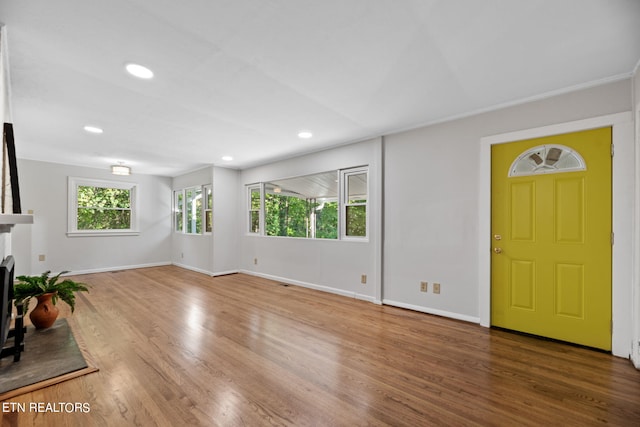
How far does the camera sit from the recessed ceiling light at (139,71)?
7.29 feet

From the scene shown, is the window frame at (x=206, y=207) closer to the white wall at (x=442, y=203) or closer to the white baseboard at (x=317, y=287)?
the white baseboard at (x=317, y=287)

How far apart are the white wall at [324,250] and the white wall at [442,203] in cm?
19

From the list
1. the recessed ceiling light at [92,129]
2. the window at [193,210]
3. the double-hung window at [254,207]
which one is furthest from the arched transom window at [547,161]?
the window at [193,210]

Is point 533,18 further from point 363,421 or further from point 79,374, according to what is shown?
point 79,374

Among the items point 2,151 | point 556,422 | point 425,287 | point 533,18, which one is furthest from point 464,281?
point 2,151

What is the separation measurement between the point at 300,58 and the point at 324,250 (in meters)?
3.21

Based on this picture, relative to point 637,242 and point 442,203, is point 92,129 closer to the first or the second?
point 442,203

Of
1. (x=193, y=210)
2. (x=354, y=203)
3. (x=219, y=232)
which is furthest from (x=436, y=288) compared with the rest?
(x=193, y=210)

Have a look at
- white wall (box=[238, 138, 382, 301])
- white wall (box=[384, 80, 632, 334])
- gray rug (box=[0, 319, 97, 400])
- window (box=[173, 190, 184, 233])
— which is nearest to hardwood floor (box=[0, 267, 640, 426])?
gray rug (box=[0, 319, 97, 400])

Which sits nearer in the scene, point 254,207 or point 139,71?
point 139,71

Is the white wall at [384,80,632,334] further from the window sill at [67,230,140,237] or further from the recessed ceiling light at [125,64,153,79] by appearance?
the window sill at [67,230,140,237]

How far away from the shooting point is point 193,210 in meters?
7.00

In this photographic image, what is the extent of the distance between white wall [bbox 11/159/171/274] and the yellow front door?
298 inches

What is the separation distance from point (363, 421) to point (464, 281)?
219 centimetres
